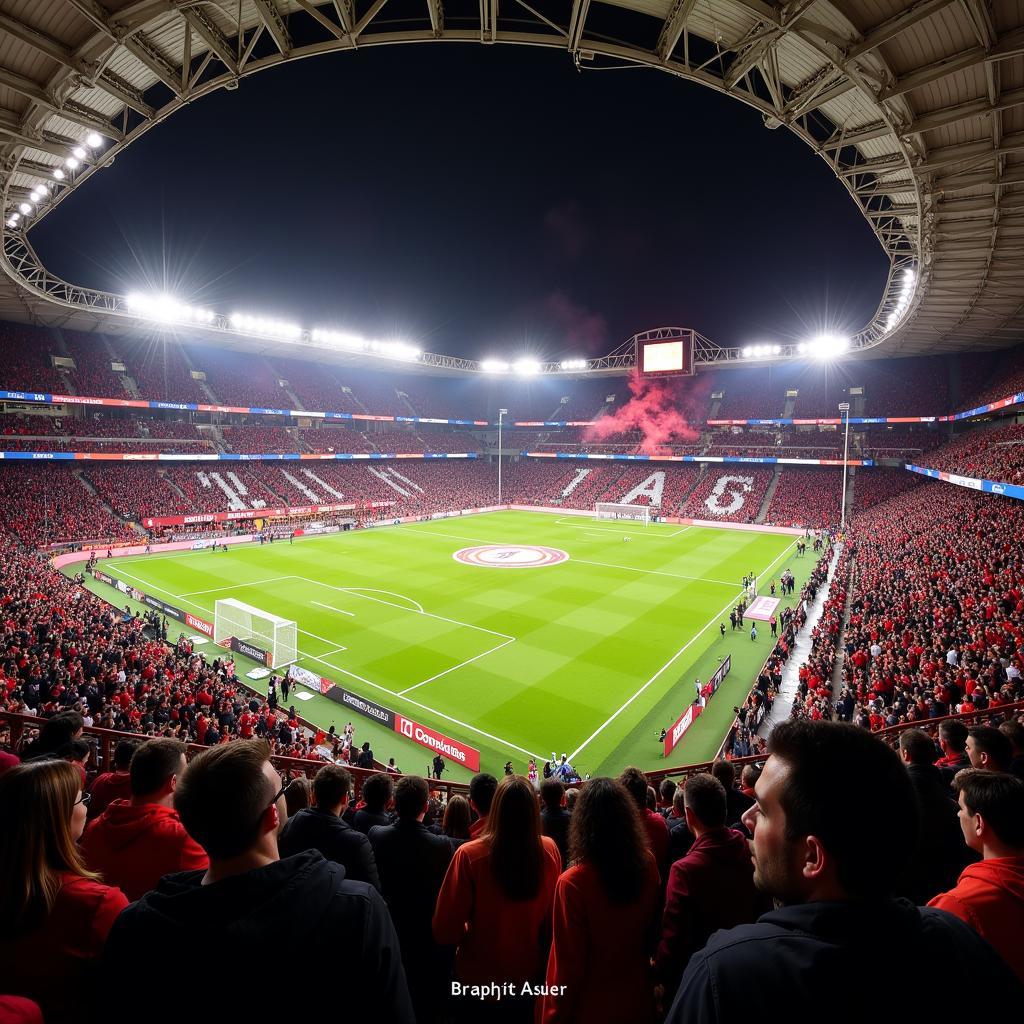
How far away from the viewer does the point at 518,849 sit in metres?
3.49

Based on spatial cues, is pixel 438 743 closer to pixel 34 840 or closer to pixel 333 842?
pixel 333 842

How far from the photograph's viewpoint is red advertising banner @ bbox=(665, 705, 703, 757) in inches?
635

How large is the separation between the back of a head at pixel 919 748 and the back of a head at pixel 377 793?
16.6 feet

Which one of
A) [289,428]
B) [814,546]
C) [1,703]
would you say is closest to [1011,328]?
[814,546]

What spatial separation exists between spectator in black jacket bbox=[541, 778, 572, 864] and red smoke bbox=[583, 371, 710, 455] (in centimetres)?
6833

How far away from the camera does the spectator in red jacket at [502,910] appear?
349 centimetres

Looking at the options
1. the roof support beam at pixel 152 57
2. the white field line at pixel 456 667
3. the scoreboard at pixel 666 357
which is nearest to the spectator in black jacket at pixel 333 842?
the white field line at pixel 456 667

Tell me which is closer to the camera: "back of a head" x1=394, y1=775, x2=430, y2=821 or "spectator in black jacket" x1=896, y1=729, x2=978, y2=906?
"back of a head" x1=394, y1=775, x2=430, y2=821

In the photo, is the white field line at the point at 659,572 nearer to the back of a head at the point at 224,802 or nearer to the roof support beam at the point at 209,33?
the roof support beam at the point at 209,33

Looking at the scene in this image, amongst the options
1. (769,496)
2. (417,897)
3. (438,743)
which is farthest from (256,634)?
(769,496)

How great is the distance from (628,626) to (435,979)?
23.2 meters

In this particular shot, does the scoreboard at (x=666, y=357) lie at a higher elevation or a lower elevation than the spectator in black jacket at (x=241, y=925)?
higher

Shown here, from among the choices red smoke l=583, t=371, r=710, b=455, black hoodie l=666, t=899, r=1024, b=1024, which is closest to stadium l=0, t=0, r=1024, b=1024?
black hoodie l=666, t=899, r=1024, b=1024

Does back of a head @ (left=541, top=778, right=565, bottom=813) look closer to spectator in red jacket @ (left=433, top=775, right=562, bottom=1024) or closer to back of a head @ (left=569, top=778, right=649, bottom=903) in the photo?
spectator in red jacket @ (left=433, top=775, right=562, bottom=1024)
